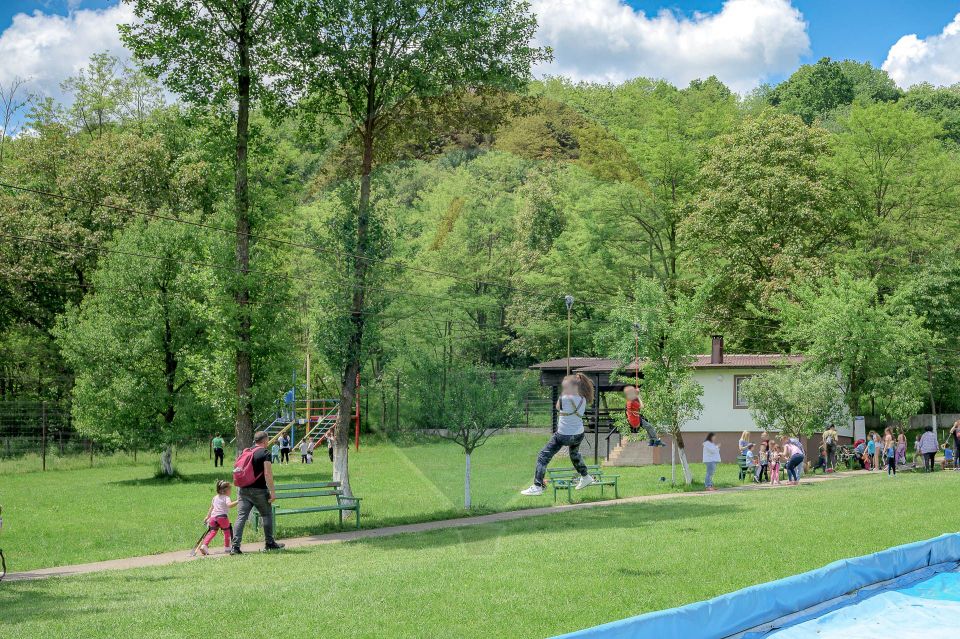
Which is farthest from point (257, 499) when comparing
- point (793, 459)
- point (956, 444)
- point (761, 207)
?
point (761, 207)

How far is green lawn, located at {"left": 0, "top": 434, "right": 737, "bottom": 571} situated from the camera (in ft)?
64.6

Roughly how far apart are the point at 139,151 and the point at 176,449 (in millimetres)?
15832

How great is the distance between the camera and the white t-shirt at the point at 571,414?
26.0ft

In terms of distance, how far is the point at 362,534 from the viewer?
67.4 ft

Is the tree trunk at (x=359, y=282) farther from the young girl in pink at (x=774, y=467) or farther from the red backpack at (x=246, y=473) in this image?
the young girl in pink at (x=774, y=467)

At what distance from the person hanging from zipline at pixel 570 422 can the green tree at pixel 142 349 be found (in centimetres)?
2894

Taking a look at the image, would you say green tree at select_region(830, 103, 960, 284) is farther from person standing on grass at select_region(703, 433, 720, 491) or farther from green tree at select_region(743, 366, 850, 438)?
person standing on grass at select_region(703, 433, 720, 491)

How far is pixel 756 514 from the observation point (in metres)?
20.0

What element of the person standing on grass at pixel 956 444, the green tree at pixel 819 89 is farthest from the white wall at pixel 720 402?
the green tree at pixel 819 89

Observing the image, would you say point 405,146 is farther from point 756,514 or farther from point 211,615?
point 211,615

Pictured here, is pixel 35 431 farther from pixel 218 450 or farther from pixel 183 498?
pixel 183 498

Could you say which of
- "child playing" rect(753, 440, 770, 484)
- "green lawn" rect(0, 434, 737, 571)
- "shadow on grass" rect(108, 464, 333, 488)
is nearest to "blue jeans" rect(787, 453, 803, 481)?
"child playing" rect(753, 440, 770, 484)

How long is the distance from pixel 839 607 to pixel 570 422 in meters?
4.84

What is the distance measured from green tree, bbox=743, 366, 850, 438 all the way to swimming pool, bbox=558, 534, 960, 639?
63.7 feet
